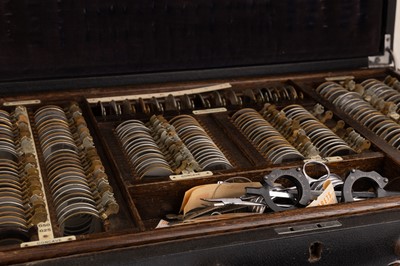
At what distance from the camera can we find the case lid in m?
2.56

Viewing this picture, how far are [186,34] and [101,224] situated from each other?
1041mm

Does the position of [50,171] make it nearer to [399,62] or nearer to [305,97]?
[305,97]

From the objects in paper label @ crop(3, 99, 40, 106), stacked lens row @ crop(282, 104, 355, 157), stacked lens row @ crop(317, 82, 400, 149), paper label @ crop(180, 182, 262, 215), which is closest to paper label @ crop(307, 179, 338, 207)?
paper label @ crop(180, 182, 262, 215)

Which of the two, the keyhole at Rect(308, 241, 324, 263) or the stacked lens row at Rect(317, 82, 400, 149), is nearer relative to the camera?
the keyhole at Rect(308, 241, 324, 263)

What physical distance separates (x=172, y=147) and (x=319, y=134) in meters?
0.50

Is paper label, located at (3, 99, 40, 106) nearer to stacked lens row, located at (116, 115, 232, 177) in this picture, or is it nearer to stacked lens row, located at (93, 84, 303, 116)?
stacked lens row, located at (93, 84, 303, 116)

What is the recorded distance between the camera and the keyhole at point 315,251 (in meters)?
1.81

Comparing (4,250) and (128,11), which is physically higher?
(128,11)

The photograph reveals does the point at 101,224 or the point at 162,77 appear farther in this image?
the point at 162,77

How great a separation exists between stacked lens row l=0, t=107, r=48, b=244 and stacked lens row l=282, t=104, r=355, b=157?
0.90m

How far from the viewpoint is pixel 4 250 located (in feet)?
5.38

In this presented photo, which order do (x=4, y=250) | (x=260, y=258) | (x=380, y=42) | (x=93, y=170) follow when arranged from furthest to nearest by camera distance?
(x=380, y=42) → (x=93, y=170) → (x=260, y=258) → (x=4, y=250)

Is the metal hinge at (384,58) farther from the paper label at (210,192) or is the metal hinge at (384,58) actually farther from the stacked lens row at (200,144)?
the paper label at (210,192)

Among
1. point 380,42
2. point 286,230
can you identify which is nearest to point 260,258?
point 286,230
